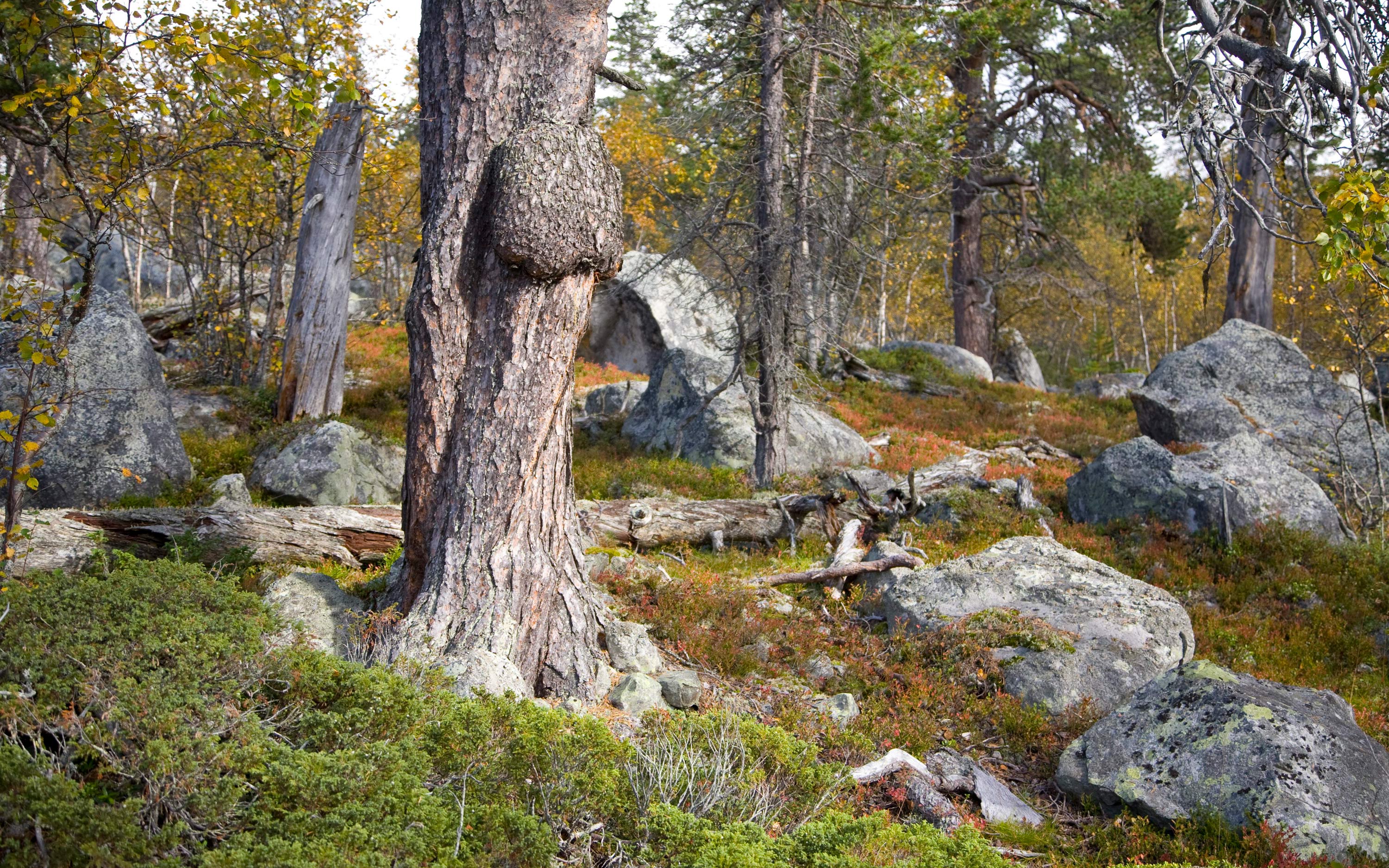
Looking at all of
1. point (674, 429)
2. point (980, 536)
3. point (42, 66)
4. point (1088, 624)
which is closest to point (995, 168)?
point (674, 429)

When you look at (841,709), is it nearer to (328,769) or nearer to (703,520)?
(328,769)

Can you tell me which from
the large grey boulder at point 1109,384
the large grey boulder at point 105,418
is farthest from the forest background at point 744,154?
the large grey boulder at point 1109,384

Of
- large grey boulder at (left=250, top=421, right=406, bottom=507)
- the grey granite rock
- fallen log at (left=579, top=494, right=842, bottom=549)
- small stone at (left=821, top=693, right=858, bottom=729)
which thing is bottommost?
small stone at (left=821, top=693, right=858, bottom=729)

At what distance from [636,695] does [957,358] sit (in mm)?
18727

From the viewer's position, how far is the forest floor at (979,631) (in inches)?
225

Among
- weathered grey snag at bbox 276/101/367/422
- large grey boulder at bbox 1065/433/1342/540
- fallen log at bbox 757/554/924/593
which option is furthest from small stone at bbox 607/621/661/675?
weathered grey snag at bbox 276/101/367/422

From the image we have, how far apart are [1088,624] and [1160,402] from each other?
866cm

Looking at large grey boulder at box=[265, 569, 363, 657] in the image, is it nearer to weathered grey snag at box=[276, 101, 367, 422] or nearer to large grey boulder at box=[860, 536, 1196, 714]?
large grey boulder at box=[860, 536, 1196, 714]

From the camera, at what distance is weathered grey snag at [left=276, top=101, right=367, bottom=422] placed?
44.5 ft

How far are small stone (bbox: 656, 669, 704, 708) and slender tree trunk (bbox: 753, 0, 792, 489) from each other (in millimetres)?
6318

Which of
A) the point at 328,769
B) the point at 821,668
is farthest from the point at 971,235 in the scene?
the point at 328,769

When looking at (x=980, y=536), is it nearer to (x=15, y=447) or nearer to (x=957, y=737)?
(x=957, y=737)

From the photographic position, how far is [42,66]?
6.84 metres

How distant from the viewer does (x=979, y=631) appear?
7793 mm
